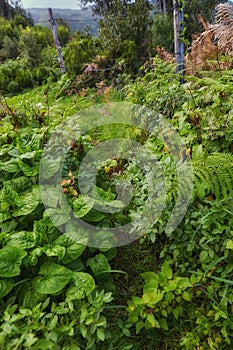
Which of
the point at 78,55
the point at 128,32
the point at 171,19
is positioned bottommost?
the point at 78,55

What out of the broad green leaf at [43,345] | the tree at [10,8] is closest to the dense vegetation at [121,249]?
the broad green leaf at [43,345]

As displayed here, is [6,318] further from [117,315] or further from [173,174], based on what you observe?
[173,174]

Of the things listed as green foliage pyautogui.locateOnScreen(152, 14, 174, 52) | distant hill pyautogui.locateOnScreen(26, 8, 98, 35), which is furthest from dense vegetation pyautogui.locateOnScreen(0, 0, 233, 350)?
green foliage pyautogui.locateOnScreen(152, 14, 174, 52)

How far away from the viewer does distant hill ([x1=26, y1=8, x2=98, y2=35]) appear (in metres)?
5.91

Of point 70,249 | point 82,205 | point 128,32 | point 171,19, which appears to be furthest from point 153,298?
point 171,19

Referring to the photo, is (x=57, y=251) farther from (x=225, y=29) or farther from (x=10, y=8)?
(x=10, y=8)

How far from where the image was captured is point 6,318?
87 centimetres

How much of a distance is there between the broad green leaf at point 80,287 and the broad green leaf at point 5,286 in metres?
0.23

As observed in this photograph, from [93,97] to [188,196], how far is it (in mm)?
2508

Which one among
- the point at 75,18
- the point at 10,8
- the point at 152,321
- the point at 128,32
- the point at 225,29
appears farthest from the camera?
the point at 10,8

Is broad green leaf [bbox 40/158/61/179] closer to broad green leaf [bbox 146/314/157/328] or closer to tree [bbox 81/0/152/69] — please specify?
broad green leaf [bbox 146/314/157/328]

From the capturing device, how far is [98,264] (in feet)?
4.01

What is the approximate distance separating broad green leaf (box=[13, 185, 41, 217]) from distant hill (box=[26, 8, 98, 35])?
143 inches

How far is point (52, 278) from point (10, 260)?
18 cm
